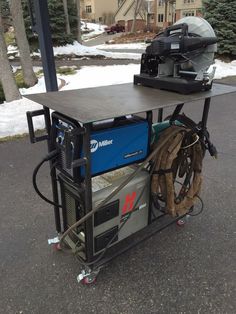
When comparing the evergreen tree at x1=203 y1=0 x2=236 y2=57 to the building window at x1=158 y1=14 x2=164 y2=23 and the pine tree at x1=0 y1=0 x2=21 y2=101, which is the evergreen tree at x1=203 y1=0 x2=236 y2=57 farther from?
the building window at x1=158 y1=14 x2=164 y2=23

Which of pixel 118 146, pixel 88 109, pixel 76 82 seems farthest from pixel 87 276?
pixel 76 82

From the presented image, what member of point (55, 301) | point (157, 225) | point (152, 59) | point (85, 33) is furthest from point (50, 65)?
point (85, 33)

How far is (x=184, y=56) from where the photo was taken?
6.37ft

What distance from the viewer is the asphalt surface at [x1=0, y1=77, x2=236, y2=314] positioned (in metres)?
1.82

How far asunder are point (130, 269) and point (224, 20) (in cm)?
1068

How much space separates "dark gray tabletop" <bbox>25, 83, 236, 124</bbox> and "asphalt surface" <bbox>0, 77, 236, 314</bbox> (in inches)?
Answer: 47.2

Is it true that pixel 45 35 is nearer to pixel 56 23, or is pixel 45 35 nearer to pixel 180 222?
pixel 180 222

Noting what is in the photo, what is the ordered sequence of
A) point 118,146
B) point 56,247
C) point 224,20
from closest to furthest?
point 118,146 → point 56,247 → point 224,20

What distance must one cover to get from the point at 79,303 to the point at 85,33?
33.4 metres

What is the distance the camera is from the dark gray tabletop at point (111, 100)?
1.52 meters

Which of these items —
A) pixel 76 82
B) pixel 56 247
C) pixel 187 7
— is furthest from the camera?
pixel 187 7

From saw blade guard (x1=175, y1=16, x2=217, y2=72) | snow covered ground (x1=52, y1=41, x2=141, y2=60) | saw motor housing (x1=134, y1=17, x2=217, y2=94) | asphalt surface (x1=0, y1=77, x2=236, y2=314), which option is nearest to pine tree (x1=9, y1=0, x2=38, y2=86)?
snow covered ground (x1=52, y1=41, x2=141, y2=60)

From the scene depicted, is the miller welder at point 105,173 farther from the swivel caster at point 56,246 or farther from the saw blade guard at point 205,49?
the saw blade guard at point 205,49

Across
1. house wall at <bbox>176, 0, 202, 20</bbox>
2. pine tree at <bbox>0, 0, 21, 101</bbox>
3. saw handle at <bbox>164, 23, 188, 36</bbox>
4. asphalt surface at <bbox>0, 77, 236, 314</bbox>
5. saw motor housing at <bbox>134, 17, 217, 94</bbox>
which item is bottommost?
asphalt surface at <bbox>0, 77, 236, 314</bbox>
